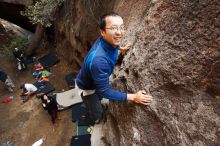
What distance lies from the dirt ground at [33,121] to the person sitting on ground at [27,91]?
18 cm

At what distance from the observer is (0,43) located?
15016mm

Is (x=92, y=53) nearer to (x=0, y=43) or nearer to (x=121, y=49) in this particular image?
(x=121, y=49)

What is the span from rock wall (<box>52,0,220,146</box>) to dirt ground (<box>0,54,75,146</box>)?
4772mm

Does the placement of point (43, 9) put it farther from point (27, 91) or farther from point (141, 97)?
point (141, 97)

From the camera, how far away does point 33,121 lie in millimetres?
9891

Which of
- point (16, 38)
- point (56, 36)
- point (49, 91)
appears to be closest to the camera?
point (49, 91)

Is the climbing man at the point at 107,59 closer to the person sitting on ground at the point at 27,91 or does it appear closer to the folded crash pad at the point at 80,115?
the folded crash pad at the point at 80,115

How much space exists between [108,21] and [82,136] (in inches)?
179

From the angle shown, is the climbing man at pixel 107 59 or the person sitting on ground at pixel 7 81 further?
the person sitting on ground at pixel 7 81

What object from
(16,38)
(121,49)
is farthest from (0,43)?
(121,49)

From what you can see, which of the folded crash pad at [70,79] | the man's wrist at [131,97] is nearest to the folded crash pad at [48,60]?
the folded crash pad at [70,79]

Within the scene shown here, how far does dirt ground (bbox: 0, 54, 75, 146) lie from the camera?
9102 mm

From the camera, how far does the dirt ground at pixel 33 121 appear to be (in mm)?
9102

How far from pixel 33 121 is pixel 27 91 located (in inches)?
54.6
